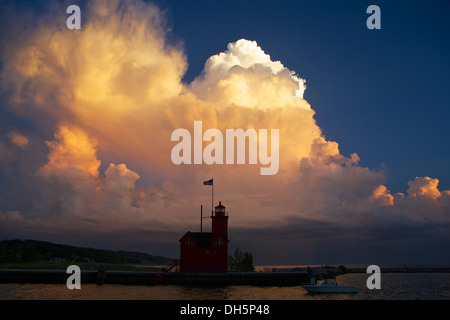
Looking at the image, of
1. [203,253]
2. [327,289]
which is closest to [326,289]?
[327,289]

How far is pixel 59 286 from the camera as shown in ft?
232

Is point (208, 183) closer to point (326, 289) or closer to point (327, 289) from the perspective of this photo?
point (326, 289)

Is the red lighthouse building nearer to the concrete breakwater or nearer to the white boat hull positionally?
the concrete breakwater

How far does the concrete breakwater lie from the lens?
70500 mm

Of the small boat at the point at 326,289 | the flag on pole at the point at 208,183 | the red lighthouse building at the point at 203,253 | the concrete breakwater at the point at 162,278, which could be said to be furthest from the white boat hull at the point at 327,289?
the flag on pole at the point at 208,183

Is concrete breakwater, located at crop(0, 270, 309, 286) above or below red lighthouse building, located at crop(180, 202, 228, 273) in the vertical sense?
below

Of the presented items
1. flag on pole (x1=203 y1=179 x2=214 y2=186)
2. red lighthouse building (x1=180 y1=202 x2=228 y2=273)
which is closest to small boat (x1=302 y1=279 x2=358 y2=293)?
red lighthouse building (x1=180 y1=202 x2=228 y2=273)

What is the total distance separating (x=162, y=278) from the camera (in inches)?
2827

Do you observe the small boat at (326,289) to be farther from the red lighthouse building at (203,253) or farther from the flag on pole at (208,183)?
the flag on pole at (208,183)

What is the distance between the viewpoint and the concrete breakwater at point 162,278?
70500mm
